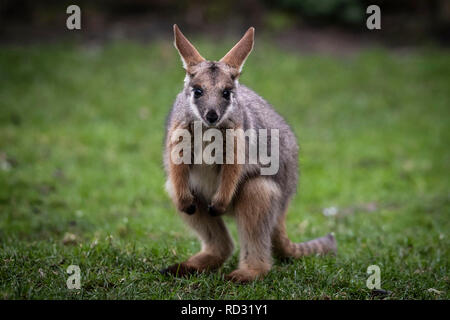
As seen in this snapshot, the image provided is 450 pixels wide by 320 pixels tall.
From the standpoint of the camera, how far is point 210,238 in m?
5.27

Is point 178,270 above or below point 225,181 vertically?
below

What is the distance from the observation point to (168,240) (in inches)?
251

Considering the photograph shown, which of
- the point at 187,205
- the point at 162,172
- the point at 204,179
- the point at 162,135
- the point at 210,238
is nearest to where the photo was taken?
the point at 187,205

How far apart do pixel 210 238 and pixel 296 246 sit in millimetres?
945

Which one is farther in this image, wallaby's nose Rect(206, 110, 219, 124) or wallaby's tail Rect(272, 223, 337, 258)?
wallaby's tail Rect(272, 223, 337, 258)

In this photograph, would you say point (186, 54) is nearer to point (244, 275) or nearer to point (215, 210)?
point (215, 210)

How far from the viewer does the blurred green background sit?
4914 mm

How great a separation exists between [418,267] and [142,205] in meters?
4.54

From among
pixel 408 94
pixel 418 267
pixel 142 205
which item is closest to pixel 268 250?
pixel 418 267

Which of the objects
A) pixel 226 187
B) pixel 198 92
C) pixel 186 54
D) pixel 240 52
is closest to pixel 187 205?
pixel 226 187

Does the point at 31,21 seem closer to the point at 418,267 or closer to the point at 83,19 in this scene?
the point at 83,19

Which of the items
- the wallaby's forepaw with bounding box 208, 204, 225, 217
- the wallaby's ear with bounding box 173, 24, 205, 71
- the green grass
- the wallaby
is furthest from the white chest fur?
Result: the wallaby's ear with bounding box 173, 24, 205, 71

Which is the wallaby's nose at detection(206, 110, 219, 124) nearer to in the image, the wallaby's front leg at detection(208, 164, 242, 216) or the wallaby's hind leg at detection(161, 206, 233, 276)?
the wallaby's front leg at detection(208, 164, 242, 216)

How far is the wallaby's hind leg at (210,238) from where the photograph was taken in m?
5.17
